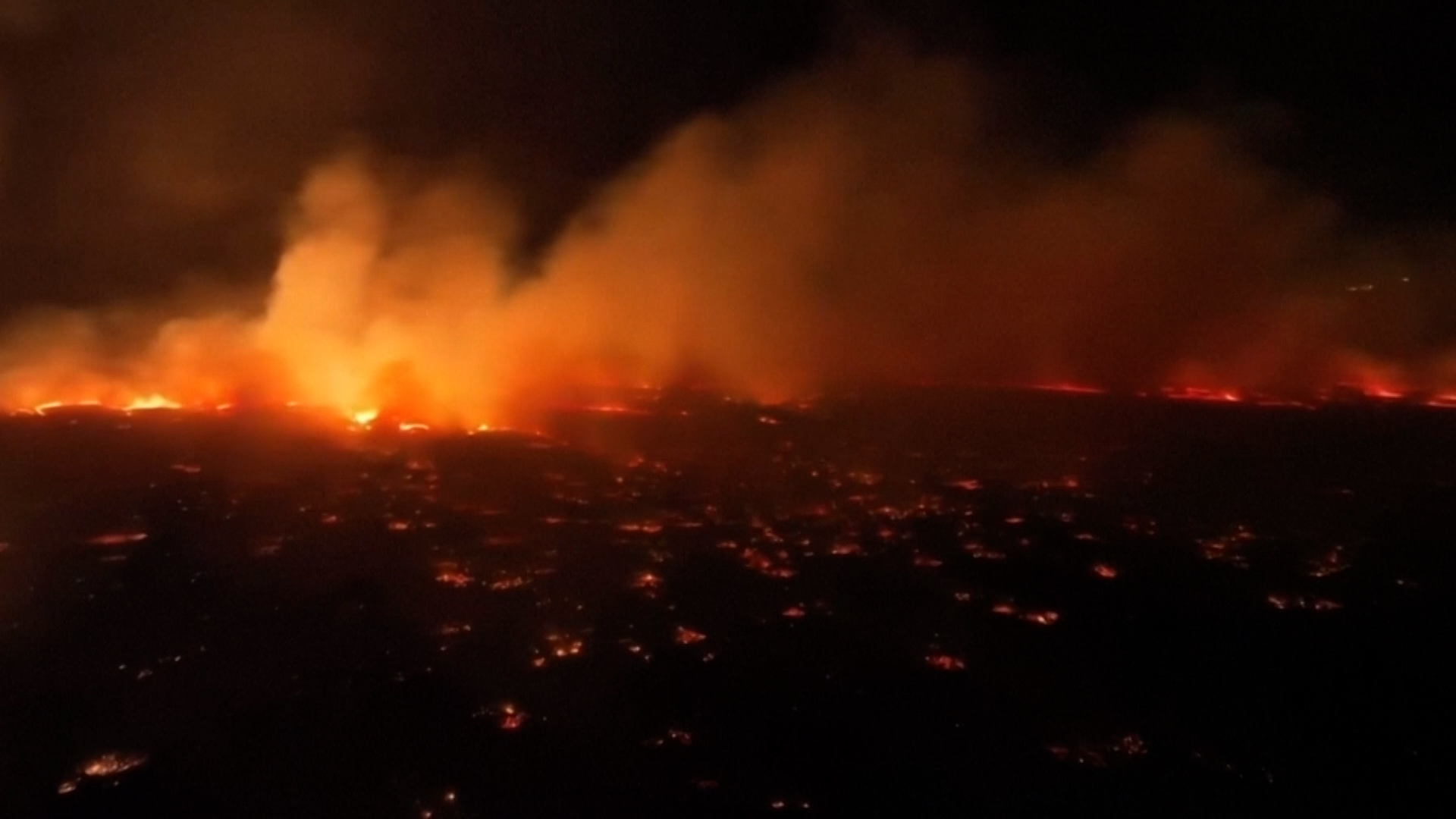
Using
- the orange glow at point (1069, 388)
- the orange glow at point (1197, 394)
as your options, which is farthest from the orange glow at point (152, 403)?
the orange glow at point (1197, 394)

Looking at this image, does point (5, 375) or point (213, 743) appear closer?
point (213, 743)

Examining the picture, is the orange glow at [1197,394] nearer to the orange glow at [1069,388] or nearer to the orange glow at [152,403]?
the orange glow at [1069,388]

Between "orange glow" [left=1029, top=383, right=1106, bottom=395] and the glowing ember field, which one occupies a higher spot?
"orange glow" [left=1029, top=383, right=1106, bottom=395]

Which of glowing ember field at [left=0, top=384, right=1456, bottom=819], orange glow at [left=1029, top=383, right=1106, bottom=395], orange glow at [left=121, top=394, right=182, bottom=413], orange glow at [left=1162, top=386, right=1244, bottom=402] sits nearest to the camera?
glowing ember field at [left=0, top=384, right=1456, bottom=819]

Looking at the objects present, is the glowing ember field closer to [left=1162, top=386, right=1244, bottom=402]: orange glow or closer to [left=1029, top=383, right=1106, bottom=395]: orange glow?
[left=1162, top=386, right=1244, bottom=402]: orange glow

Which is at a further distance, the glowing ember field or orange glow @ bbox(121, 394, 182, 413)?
orange glow @ bbox(121, 394, 182, 413)

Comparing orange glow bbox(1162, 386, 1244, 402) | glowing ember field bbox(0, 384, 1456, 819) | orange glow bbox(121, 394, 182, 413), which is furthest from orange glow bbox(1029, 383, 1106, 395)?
orange glow bbox(121, 394, 182, 413)

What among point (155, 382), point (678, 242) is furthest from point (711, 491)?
point (678, 242)

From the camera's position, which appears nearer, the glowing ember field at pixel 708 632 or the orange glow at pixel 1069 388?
the glowing ember field at pixel 708 632

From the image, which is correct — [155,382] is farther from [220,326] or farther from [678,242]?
[678,242]
